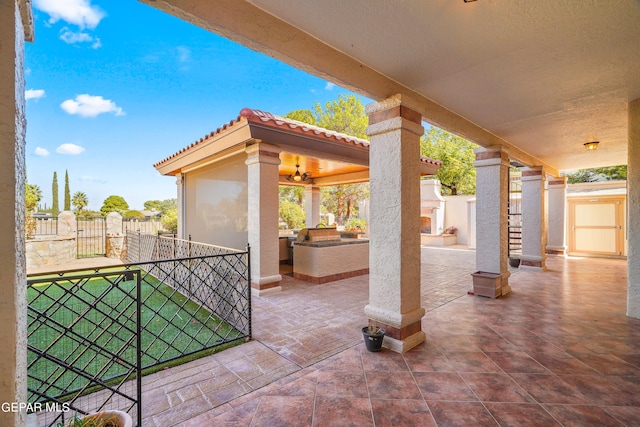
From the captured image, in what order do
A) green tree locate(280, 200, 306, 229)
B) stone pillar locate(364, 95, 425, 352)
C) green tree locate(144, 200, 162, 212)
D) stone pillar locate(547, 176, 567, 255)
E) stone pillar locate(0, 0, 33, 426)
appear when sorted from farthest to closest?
green tree locate(144, 200, 162, 212) < green tree locate(280, 200, 306, 229) < stone pillar locate(547, 176, 567, 255) < stone pillar locate(364, 95, 425, 352) < stone pillar locate(0, 0, 33, 426)

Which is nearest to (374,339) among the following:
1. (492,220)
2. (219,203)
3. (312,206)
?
(492,220)

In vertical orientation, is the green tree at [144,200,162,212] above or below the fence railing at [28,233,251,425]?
above

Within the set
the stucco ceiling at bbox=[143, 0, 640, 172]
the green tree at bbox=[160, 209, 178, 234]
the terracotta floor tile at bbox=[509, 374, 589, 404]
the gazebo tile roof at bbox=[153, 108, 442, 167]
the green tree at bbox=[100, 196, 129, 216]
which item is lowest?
the terracotta floor tile at bbox=[509, 374, 589, 404]

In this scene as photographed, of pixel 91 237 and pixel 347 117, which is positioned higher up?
pixel 347 117

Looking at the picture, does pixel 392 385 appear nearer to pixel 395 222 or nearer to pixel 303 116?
pixel 395 222

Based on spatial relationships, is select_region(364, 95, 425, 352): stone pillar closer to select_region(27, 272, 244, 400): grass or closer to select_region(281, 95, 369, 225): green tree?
select_region(27, 272, 244, 400): grass

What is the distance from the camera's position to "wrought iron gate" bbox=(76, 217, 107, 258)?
10.5 meters

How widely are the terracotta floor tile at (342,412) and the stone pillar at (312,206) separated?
27.4 ft

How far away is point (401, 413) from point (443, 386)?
1.90ft

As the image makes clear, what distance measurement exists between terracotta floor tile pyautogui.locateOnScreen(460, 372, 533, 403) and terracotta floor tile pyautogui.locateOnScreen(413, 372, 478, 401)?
72 millimetres

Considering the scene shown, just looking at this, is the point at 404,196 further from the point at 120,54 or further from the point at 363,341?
the point at 120,54

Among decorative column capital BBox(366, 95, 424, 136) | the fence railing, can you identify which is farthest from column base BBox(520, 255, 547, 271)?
the fence railing

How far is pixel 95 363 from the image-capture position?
2.98 meters

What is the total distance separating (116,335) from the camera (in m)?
2.79
